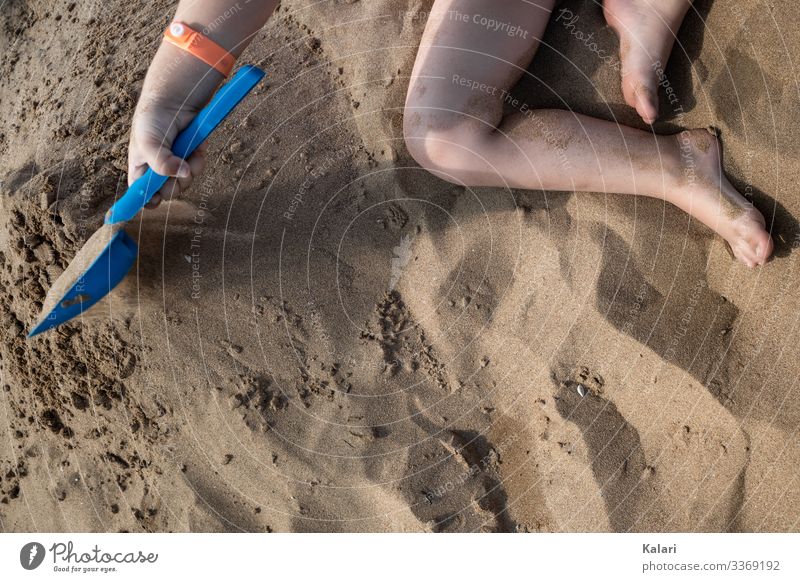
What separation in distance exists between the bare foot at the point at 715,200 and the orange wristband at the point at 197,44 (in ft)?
2.36

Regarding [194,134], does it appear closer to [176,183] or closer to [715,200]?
[176,183]

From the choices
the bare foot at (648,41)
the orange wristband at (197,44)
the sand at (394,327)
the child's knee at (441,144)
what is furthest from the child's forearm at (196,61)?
the bare foot at (648,41)

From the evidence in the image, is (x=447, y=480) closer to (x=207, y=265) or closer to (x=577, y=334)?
(x=577, y=334)

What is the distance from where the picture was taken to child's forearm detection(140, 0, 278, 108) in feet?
2.90

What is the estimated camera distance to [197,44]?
34.7 inches

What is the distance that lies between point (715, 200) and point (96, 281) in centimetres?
94

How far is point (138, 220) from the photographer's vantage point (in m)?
0.91

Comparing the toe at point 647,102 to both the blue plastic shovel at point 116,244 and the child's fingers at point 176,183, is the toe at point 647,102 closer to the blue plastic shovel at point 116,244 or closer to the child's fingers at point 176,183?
the blue plastic shovel at point 116,244

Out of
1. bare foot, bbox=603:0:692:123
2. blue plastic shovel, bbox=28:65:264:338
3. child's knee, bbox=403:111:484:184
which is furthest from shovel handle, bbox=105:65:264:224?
bare foot, bbox=603:0:692:123

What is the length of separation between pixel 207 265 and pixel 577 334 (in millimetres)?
604

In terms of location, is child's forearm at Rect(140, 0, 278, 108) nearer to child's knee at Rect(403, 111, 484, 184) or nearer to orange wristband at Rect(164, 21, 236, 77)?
orange wristband at Rect(164, 21, 236, 77)

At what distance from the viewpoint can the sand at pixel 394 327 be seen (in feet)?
2.93

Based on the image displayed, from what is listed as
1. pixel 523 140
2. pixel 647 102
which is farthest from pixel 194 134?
pixel 647 102
